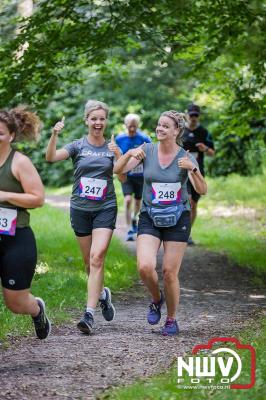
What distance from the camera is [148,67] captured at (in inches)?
1133

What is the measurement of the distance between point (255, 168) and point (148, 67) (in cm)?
700

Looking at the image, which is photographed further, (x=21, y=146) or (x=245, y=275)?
(x=21, y=146)

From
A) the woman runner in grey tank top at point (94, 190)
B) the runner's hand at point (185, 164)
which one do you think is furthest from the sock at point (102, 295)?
the runner's hand at point (185, 164)

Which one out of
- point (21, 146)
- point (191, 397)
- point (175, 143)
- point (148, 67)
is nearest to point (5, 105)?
point (21, 146)

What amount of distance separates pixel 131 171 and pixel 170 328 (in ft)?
21.1

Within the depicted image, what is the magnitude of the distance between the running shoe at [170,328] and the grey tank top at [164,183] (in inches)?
43.2

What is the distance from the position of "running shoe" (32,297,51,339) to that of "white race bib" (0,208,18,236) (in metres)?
0.92

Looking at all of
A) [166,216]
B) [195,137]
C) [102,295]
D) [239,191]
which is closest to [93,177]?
[166,216]

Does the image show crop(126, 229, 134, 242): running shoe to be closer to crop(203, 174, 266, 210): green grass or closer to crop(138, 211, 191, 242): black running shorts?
crop(203, 174, 266, 210): green grass

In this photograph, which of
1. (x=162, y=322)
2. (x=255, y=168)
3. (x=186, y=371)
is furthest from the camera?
(x=255, y=168)

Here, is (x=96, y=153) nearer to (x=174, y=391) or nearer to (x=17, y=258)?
(x=17, y=258)

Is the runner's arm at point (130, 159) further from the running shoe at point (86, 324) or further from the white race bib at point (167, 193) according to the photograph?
the running shoe at point (86, 324)

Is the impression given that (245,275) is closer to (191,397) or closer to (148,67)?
(191,397)

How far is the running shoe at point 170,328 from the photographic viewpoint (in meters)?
7.56
